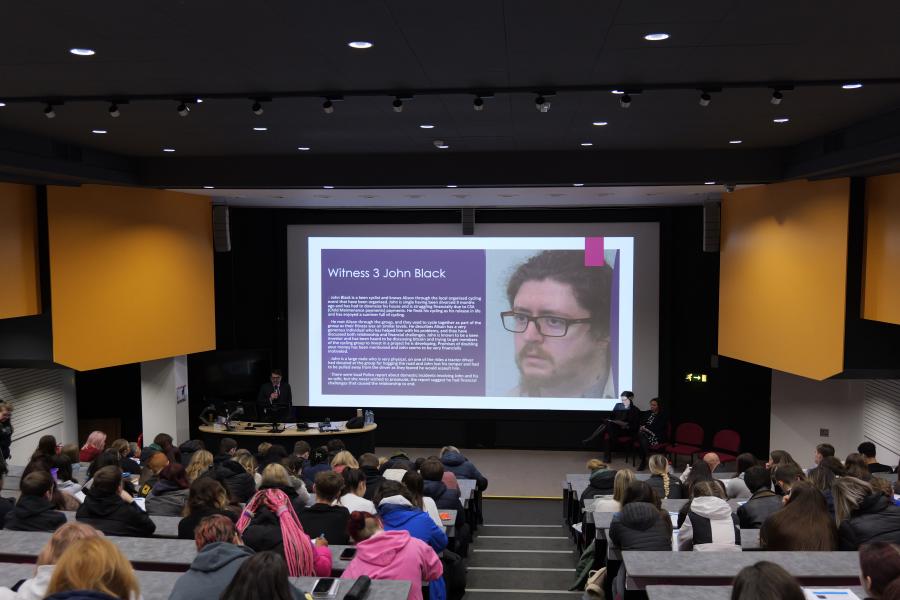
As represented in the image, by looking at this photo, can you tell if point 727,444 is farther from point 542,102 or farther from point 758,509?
point 542,102

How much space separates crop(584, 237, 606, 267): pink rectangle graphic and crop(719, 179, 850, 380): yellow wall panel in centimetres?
209

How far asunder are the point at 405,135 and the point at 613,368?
6397 mm

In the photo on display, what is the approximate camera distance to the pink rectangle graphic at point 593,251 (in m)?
12.6

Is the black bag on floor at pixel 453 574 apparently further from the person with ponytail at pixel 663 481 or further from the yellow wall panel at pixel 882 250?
the yellow wall panel at pixel 882 250

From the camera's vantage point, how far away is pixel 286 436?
1095 centimetres

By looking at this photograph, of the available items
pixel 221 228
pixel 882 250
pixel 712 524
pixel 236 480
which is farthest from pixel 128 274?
pixel 882 250

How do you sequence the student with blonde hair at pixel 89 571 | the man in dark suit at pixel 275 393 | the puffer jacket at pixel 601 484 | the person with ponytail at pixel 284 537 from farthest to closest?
the man in dark suit at pixel 275 393
the puffer jacket at pixel 601 484
the person with ponytail at pixel 284 537
the student with blonde hair at pixel 89 571

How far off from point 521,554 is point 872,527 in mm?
4136

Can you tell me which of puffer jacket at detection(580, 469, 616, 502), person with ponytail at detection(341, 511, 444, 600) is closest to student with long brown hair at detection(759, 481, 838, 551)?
person with ponytail at detection(341, 511, 444, 600)

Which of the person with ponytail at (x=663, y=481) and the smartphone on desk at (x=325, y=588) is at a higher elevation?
the smartphone on desk at (x=325, y=588)

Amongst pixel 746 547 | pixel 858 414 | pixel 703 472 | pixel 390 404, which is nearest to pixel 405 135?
pixel 703 472

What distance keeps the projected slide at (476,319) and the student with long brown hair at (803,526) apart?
27.6 feet

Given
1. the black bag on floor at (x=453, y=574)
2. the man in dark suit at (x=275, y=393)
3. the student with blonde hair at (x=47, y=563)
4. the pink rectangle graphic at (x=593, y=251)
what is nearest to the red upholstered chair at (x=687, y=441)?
the pink rectangle graphic at (x=593, y=251)

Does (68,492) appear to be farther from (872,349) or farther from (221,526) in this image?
(872,349)
